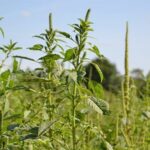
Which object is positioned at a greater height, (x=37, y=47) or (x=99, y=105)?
(x=37, y=47)

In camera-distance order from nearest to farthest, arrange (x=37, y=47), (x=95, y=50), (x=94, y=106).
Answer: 1. (x=94, y=106)
2. (x=95, y=50)
3. (x=37, y=47)

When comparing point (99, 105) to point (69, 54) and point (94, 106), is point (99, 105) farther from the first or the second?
point (69, 54)

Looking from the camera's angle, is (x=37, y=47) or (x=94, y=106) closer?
(x=94, y=106)

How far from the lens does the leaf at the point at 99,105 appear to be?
1782 millimetres

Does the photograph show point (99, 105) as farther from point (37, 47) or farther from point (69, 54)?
point (37, 47)

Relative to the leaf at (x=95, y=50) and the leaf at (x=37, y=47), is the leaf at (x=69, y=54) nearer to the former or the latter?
the leaf at (x=95, y=50)

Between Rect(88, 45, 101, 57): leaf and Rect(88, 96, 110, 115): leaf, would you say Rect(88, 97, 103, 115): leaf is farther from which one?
Rect(88, 45, 101, 57): leaf

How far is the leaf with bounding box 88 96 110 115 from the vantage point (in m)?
1.78

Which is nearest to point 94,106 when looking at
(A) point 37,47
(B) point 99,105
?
(B) point 99,105

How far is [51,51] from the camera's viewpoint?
2.17m

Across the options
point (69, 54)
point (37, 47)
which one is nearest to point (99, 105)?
point (69, 54)

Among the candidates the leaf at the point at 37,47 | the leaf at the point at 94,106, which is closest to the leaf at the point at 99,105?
the leaf at the point at 94,106

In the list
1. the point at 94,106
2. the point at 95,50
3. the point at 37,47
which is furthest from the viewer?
the point at 37,47

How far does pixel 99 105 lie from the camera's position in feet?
5.92
